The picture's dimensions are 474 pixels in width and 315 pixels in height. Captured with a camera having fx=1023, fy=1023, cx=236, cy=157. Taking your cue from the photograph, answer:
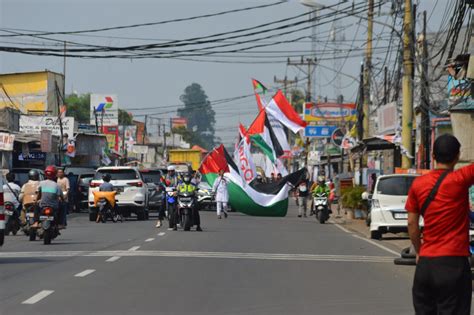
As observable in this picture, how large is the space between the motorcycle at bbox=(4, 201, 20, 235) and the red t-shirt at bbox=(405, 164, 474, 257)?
63.9 feet

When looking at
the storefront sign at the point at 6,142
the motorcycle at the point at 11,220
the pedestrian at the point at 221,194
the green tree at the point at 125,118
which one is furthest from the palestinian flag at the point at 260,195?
the green tree at the point at 125,118

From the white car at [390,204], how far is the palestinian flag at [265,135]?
75.1 feet

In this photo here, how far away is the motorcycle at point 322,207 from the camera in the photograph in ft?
123

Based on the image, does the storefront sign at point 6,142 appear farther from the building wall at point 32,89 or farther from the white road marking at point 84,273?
the building wall at point 32,89

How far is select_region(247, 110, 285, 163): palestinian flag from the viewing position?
48.8 m

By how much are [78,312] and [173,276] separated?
160 inches

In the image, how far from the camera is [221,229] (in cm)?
2969

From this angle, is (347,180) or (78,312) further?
(347,180)

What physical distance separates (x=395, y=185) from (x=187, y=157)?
5642cm

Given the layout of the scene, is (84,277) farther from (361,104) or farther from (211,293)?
(361,104)

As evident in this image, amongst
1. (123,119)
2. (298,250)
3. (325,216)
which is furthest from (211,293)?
(123,119)

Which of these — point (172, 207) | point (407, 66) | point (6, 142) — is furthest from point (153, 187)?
point (407, 66)

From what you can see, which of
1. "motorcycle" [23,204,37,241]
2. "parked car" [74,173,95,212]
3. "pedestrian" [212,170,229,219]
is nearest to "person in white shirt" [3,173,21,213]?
"motorcycle" [23,204,37,241]

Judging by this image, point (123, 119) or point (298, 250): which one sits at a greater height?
point (123, 119)
